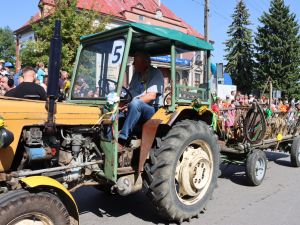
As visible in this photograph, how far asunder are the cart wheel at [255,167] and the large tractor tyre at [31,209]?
3.88 meters

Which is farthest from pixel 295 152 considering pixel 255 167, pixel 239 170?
pixel 255 167

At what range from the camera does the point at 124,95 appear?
4.91 meters

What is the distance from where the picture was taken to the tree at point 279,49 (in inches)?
1403

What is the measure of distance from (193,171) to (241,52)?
35.0 m

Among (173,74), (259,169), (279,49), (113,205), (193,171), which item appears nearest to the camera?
(173,74)

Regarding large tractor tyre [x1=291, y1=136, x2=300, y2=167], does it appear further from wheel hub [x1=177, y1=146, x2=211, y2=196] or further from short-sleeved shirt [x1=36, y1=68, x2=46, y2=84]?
short-sleeved shirt [x1=36, y1=68, x2=46, y2=84]

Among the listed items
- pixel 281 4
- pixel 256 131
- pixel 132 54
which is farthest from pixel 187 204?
pixel 281 4

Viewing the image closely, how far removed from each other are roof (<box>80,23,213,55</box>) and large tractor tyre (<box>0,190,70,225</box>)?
209 cm

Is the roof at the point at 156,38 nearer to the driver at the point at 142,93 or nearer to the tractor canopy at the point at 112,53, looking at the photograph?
the tractor canopy at the point at 112,53

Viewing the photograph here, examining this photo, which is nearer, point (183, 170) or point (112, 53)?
point (112, 53)

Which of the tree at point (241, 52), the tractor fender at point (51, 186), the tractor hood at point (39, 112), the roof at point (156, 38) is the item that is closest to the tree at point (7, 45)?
the tree at point (241, 52)

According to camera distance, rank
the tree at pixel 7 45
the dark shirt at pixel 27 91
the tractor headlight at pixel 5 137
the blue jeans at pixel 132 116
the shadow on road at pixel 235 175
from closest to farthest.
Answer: the tractor headlight at pixel 5 137
the dark shirt at pixel 27 91
the blue jeans at pixel 132 116
the shadow on road at pixel 235 175
the tree at pixel 7 45

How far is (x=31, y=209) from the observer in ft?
10.3

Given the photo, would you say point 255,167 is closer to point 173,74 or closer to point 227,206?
point 227,206
